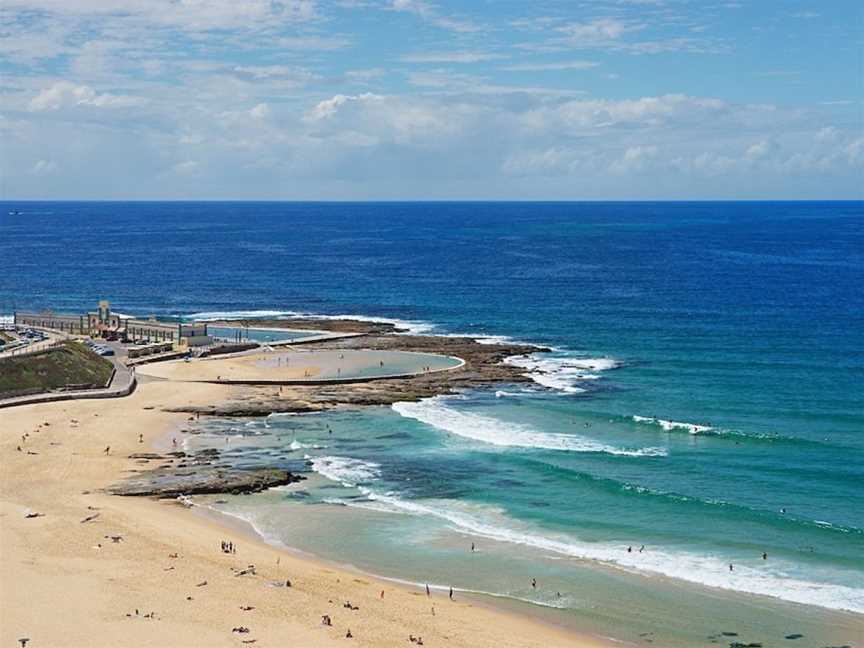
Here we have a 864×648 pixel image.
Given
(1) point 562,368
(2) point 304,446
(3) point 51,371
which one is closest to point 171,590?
(2) point 304,446

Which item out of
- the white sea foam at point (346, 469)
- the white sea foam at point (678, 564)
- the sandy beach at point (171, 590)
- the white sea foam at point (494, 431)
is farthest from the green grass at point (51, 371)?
the white sea foam at point (678, 564)

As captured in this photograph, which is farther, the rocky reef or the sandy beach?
the rocky reef

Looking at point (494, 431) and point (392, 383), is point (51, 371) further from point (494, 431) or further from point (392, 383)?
point (494, 431)

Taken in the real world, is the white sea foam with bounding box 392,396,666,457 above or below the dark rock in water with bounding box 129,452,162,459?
above

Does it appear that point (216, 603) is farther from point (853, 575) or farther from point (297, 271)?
point (297, 271)

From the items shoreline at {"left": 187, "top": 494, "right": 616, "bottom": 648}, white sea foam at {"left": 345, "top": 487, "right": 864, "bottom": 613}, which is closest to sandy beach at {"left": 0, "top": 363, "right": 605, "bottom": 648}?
shoreline at {"left": 187, "top": 494, "right": 616, "bottom": 648}

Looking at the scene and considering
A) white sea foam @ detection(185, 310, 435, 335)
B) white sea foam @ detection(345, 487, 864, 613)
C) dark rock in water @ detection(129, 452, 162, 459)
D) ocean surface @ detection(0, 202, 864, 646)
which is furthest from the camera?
white sea foam @ detection(185, 310, 435, 335)

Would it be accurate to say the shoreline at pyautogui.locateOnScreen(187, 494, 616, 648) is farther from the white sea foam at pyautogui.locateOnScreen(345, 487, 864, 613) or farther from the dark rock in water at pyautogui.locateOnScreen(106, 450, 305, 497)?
the white sea foam at pyautogui.locateOnScreen(345, 487, 864, 613)
